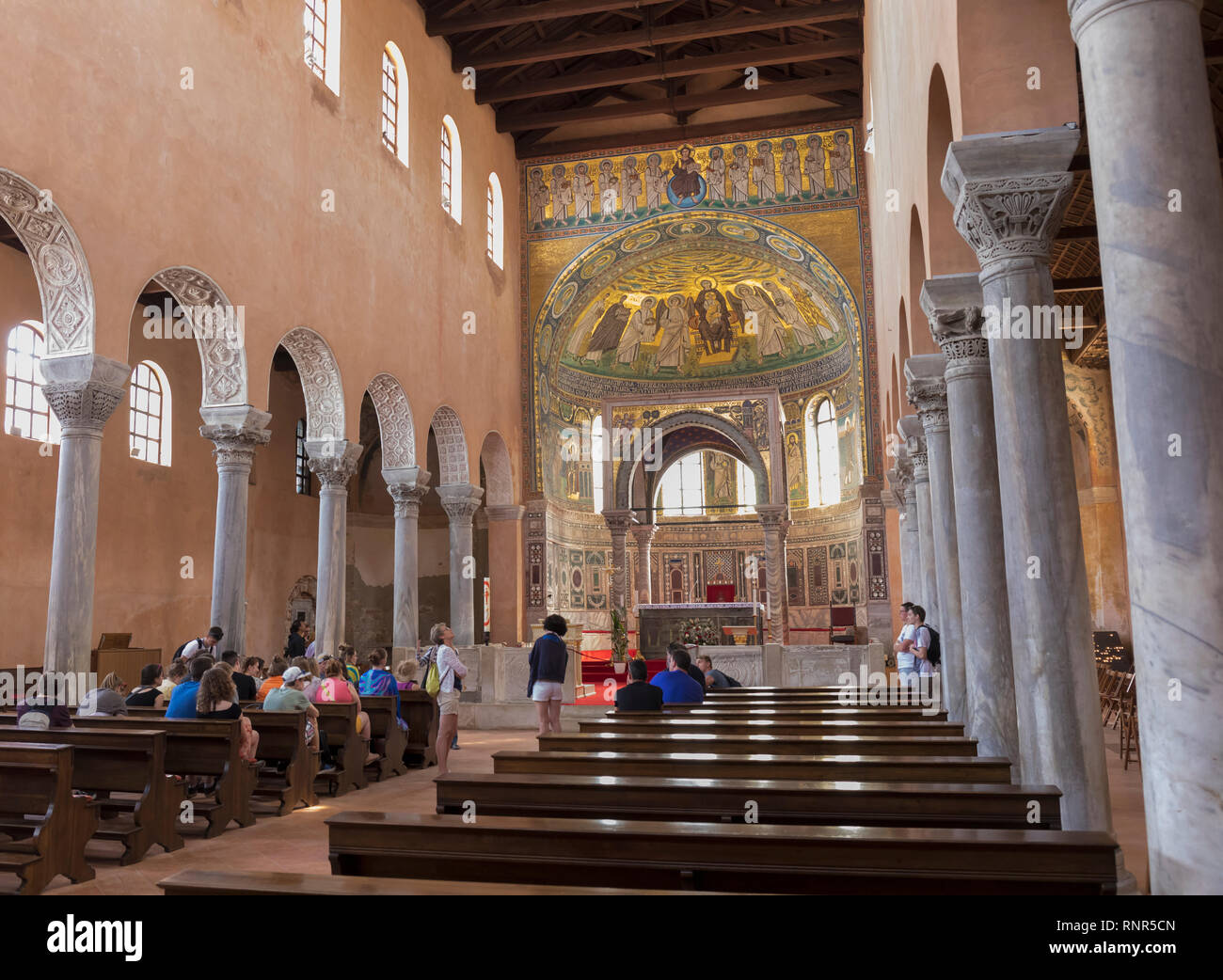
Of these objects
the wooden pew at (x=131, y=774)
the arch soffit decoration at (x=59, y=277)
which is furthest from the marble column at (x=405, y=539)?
the wooden pew at (x=131, y=774)

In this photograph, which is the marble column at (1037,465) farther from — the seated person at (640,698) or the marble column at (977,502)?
the seated person at (640,698)

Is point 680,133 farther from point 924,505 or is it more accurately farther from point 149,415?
point 924,505

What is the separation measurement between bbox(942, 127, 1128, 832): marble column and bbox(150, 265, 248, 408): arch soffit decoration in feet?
31.2

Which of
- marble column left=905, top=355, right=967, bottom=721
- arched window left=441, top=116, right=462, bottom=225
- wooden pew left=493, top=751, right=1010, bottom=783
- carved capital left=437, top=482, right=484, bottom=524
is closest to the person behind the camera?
wooden pew left=493, top=751, right=1010, bottom=783

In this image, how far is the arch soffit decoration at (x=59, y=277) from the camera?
977 centimetres

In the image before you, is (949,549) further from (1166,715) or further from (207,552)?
(207,552)

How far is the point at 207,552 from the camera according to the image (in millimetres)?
18344

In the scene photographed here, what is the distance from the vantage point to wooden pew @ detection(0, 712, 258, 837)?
7.30 meters

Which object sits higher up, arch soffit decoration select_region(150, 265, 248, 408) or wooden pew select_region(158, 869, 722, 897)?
arch soffit decoration select_region(150, 265, 248, 408)

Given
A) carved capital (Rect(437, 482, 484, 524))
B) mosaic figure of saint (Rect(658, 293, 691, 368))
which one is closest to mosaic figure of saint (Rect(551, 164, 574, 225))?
mosaic figure of saint (Rect(658, 293, 691, 368))

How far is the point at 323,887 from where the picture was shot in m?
2.85

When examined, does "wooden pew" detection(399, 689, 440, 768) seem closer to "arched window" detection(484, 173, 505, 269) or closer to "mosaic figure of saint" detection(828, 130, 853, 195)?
"arched window" detection(484, 173, 505, 269)

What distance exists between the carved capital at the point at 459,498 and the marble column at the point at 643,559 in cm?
847

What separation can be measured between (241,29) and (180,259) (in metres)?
3.58
